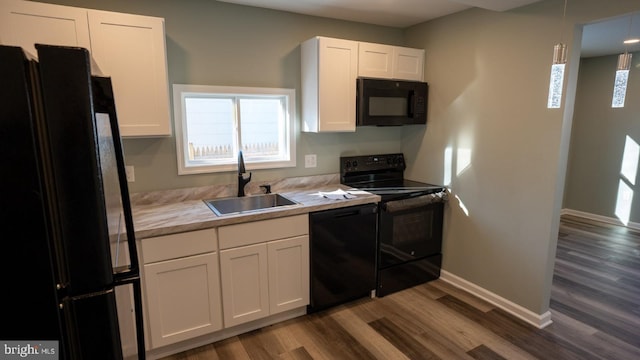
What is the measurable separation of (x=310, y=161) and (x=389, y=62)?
1133mm

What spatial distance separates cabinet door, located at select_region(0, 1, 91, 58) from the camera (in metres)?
1.78

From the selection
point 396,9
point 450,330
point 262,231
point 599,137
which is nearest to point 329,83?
point 396,9

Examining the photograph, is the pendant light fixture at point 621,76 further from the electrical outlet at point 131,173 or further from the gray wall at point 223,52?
the electrical outlet at point 131,173

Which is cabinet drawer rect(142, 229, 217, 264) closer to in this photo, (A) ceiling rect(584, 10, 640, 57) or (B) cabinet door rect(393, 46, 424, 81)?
(B) cabinet door rect(393, 46, 424, 81)

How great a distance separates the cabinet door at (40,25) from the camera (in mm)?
1782

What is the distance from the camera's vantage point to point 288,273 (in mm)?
2482

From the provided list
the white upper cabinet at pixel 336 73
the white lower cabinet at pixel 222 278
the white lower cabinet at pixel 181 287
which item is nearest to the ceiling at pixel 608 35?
the white upper cabinet at pixel 336 73

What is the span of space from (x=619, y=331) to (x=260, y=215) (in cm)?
270

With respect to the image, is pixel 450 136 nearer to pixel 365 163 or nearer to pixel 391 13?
pixel 365 163

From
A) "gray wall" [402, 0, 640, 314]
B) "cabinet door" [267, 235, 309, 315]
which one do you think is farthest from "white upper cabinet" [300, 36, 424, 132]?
"cabinet door" [267, 235, 309, 315]

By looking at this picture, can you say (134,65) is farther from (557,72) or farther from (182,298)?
(557,72)

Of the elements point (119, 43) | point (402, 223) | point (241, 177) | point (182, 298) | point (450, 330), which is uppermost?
point (119, 43)

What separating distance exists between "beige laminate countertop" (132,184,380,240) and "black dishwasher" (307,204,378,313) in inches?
2.6

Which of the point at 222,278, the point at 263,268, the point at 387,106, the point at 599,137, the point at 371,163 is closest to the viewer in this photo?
the point at 222,278
